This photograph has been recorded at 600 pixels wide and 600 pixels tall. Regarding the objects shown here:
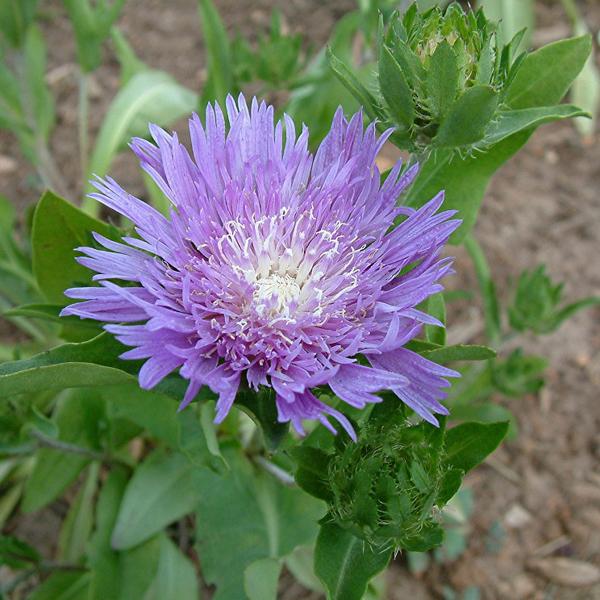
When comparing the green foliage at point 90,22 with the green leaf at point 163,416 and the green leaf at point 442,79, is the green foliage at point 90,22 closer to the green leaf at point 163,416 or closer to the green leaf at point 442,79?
the green leaf at point 163,416

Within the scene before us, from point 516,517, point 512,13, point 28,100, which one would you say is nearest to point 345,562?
point 516,517

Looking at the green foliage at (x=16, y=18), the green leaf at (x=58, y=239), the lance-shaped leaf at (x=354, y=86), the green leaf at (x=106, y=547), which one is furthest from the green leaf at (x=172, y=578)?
the green foliage at (x=16, y=18)

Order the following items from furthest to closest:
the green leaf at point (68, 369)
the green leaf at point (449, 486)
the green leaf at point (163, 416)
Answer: the green leaf at point (163, 416)
the green leaf at point (449, 486)
the green leaf at point (68, 369)

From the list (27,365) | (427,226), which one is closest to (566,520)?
(427,226)

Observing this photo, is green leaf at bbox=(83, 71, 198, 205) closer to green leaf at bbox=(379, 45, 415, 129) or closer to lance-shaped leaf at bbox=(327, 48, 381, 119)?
lance-shaped leaf at bbox=(327, 48, 381, 119)

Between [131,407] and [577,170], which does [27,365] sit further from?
[577,170]

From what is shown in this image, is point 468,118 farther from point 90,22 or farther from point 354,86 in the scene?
point 90,22
